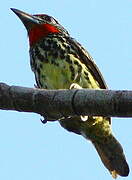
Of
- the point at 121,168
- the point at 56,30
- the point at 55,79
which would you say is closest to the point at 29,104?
the point at 55,79

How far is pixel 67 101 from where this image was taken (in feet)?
10.8

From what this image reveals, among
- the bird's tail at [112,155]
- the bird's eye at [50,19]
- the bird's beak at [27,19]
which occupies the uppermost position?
the bird's eye at [50,19]

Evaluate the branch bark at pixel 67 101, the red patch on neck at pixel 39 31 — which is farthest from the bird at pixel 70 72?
the branch bark at pixel 67 101

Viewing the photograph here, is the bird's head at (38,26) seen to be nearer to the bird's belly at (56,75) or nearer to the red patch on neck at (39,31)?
the red patch on neck at (39,31)

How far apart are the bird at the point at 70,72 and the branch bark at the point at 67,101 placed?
1917 mm

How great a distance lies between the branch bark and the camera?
314cm

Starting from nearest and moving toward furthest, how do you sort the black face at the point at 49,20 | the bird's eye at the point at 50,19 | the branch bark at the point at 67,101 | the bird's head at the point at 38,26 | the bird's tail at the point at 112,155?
the branch bark at the point at 67,101 < the bird's tail at the point at 112,155 < the bird's head at the point at 38,26 < the black face at the point at 49,20 < the bird's eye at the point at 50,19

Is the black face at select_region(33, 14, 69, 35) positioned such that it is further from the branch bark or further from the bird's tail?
the branch bark

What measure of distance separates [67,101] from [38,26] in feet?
9.64

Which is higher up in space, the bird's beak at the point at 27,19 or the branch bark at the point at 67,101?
the bird's beak at the point at 27,19

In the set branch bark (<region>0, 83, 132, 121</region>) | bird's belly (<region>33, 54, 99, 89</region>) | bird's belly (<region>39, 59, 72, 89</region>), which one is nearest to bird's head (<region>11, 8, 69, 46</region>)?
bird's belly (<region>33, 54, 99, 89</region>)

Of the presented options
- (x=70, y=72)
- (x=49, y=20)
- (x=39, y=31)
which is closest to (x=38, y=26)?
(x=39, y=31)

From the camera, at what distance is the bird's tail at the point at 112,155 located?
18.7 ft

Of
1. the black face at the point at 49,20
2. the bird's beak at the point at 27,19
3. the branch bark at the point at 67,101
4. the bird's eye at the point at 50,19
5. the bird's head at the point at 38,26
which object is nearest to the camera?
the branch bark at the point at 67,101
